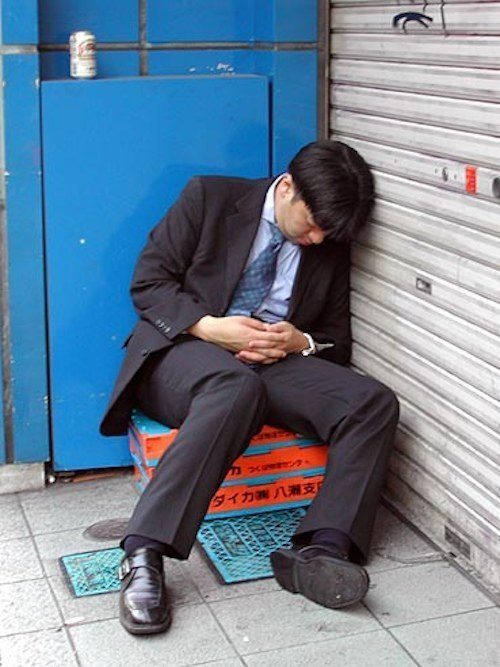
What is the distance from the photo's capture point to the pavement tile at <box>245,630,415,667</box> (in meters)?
3.68

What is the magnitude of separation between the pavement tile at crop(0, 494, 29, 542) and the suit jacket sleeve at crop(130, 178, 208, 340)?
0.87 m

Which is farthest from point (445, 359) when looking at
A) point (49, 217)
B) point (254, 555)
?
point (49, 217)

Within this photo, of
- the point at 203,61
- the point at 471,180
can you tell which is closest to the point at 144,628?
the point at 471,180

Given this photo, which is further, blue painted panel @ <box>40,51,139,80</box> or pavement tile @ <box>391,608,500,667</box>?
blue painted panel @ <box>40,51,139,80</box>

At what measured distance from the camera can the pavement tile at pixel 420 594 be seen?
3.96 m

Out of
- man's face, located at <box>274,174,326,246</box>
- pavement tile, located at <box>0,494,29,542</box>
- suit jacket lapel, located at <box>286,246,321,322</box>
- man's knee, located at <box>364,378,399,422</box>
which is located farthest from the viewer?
suit jacket lapel, located at <box>286,246,321,322</box>

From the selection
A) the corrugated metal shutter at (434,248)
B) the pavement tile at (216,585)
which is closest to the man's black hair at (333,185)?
the corrugated metal shutter at (434,248)

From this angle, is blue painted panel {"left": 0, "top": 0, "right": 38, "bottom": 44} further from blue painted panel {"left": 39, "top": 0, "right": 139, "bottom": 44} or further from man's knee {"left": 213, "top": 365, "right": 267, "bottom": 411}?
man's knee {"left": 213, "top": 365, "right": 267, "bottom": 411}

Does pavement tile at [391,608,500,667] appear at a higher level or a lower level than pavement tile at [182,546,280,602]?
lower

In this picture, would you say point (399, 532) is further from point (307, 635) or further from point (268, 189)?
point (268, 189)

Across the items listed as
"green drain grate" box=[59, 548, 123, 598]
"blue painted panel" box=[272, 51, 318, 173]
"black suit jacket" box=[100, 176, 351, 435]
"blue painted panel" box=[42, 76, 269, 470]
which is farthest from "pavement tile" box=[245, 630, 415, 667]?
"blue painted panel" box=[272, 51, 318, 173]

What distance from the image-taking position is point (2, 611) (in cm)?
400

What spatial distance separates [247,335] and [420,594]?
1071 millimetres

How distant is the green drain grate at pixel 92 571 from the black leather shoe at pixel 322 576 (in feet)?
1.81
